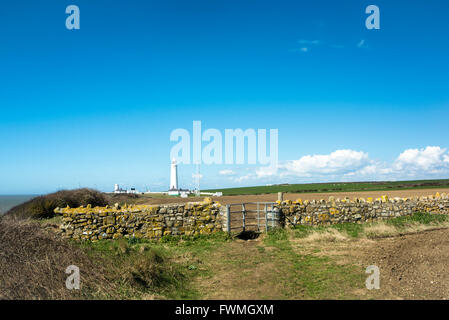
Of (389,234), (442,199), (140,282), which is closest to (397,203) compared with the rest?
(442,199)

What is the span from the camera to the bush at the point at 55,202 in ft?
67.8

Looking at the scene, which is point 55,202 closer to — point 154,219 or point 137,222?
point 137,222

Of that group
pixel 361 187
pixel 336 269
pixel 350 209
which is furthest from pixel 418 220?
pixel 361 187

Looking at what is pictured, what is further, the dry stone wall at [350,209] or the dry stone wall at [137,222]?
the dry stone wall at [350,209]

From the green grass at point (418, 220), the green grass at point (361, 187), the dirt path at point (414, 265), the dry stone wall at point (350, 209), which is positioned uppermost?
the dry stone wall at point (350, 209)

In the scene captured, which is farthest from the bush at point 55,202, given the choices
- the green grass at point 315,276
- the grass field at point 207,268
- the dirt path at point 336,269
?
the green grass at point 315,276

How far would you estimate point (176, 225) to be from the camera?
1389 centimetres

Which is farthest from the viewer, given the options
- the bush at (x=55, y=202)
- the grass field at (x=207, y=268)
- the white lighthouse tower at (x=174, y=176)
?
the white lighthouse tower at (x=174, y=176)

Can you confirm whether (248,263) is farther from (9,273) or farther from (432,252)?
(9,273)

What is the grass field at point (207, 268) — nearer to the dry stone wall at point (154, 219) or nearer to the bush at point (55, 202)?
the dry stone wall at point (154, 219)

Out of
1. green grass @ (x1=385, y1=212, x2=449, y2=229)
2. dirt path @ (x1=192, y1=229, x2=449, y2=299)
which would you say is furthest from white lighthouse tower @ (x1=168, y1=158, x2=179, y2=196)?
dirt path @ (x1=192, y1=229, x2=449, y2=299)

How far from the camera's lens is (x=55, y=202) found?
2214 cm

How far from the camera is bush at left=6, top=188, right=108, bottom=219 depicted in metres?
20.7

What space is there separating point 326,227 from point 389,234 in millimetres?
2856
